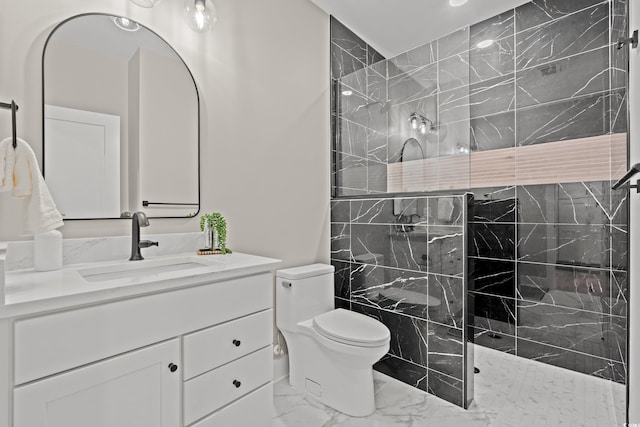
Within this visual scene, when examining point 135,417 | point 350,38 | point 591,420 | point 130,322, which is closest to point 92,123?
point 130,322

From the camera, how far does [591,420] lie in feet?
5.80

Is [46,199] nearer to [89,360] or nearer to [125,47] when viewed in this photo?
[89,360]

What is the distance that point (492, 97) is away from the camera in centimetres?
270

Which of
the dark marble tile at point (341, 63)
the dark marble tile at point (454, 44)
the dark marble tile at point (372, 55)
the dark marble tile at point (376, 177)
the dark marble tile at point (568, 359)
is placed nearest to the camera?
the dark marble tile at point (454, 44)

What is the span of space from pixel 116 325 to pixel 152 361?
0.19 m

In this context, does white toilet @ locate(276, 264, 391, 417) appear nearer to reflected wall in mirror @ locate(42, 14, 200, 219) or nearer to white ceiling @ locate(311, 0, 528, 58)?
reflected wall in mirror @ locate(42, 14, 200, 219)

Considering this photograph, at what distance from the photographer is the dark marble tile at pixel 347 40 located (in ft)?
8.87

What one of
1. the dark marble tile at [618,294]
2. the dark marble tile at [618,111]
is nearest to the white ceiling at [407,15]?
the dark marble tile at [618,111]

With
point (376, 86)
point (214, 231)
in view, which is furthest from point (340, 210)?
point (214, 231)

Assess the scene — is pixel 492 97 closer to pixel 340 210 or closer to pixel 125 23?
pixel 340 210

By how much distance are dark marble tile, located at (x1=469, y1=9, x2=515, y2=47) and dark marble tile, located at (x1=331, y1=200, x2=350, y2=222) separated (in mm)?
1834

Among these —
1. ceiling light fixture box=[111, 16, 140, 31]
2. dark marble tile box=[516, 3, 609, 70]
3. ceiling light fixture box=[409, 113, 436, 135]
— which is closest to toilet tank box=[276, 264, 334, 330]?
ceiling light fixture box=[409, 113, 436, 135]

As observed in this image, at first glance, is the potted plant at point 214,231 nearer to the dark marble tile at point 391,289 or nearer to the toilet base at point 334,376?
the toilet base at point 334,376

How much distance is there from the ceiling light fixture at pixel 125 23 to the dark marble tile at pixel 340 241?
5.86 feet
